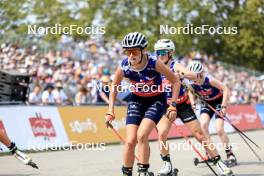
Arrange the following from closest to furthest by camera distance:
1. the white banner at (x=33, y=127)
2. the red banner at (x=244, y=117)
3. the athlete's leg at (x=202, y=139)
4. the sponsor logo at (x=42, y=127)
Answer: the athlete's leg at (x=202, y=139) < the white banner at (x=33, y=127) < the sponsor logo at (x=42, y=127) < the red banner at (x=244, y=117)

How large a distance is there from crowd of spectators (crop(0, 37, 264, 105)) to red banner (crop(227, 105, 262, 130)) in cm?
131

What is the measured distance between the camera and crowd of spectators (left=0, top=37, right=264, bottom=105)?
1803cm

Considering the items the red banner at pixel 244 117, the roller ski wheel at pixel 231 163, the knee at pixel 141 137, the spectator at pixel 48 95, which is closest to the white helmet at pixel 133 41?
the knee at pixel 141 137

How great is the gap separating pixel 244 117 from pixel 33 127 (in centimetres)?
1275

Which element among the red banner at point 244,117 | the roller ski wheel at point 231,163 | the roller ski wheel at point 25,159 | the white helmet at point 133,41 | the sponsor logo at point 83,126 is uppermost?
the white helmet at point 133,41

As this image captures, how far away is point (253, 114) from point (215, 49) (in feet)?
59.7

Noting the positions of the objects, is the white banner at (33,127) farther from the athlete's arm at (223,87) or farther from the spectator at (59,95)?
the athlete's arm at (223,87)

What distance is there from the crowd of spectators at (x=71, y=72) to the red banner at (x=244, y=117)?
131 cm

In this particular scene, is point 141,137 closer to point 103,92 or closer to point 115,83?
point 115,83

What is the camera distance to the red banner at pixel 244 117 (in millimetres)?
23808

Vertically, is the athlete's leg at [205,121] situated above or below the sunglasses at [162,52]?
below

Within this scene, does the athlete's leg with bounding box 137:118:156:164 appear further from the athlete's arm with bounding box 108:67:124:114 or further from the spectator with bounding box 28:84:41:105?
the spectator with bounding box 28:84:41:105

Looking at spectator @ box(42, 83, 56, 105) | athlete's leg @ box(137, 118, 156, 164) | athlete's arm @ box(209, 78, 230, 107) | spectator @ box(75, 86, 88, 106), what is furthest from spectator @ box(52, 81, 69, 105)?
athlete's leg @ box(137, 118, 156, 164)

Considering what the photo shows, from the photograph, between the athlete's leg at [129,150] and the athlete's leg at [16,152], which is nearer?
the athlete's leg at [129,150]
